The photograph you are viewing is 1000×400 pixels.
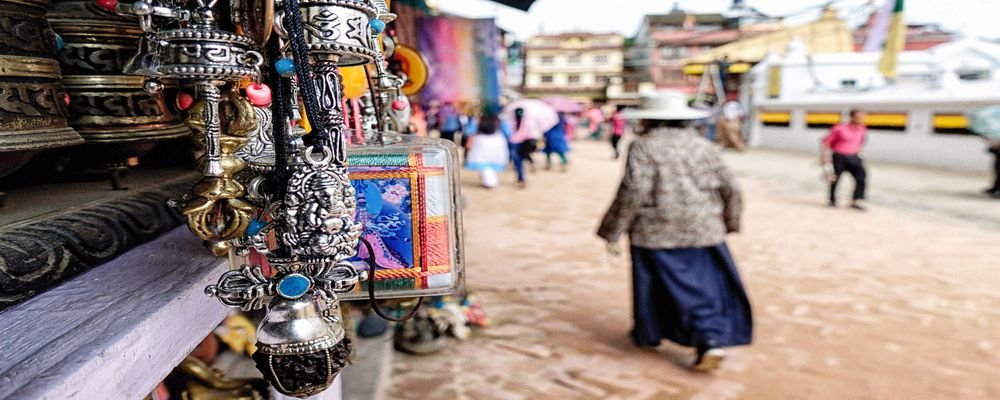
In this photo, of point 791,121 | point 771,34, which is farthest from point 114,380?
point 771,34

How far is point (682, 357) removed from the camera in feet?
Answer: 11.6

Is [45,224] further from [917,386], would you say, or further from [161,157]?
[917,386]

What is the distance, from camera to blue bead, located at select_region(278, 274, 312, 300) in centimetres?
78

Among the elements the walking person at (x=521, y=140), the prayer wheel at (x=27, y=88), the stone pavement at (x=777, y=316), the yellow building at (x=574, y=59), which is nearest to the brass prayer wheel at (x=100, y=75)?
the prayer wheel at (x=27, y=88)

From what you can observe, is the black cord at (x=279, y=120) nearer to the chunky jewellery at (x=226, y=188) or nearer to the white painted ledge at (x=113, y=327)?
the chunky jewellery at (x=226, y=188)

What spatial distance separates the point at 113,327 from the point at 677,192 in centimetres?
288

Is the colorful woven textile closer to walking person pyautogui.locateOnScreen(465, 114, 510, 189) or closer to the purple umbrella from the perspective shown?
walking person pyautogui.locateOnScreen(465, 114, 510, 189)

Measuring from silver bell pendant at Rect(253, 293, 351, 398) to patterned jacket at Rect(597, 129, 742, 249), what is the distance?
269cm

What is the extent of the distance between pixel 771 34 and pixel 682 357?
21.0 m

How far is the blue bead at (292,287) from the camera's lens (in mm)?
775

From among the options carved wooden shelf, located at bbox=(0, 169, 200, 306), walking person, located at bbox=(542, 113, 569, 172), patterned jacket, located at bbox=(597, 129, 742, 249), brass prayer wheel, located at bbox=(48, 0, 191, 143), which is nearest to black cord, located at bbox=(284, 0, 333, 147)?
carved wooden shelf, located at bbox=(0, 169, 200, 306)

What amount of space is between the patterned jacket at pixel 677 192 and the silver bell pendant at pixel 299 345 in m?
2.69

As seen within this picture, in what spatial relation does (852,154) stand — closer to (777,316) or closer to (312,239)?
(777,316)

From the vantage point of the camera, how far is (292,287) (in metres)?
0.78
